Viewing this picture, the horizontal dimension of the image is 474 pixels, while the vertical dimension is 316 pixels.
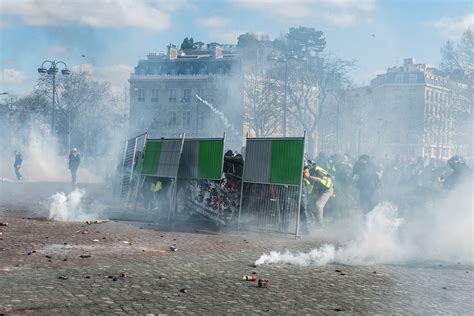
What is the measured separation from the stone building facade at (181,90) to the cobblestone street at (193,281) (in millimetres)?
47719

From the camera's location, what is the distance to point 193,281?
7.10 meters

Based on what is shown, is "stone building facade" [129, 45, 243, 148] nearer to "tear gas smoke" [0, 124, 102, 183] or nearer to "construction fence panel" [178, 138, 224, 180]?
"tear gas smoke" [0, 124, 102, 183]

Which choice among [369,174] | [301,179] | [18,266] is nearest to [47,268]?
[18,266]

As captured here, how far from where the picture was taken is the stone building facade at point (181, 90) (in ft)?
205

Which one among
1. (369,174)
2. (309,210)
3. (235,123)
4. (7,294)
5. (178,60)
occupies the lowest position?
(7,294)

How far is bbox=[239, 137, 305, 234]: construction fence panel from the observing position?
11891mm

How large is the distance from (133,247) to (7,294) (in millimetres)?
3664

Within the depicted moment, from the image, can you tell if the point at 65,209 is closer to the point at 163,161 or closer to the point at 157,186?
the point at 157,186

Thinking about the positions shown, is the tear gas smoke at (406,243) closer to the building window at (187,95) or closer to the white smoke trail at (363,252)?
the white smoke trail at (363,252)

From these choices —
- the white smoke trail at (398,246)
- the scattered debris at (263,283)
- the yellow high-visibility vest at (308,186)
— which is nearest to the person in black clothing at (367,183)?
the white smoke trail at (398,246)

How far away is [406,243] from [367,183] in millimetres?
3271

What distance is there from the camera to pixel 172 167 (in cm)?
1443

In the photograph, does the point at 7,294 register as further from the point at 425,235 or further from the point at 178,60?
the point at 178,60

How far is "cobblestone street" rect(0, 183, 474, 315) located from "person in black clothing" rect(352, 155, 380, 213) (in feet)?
11.6
